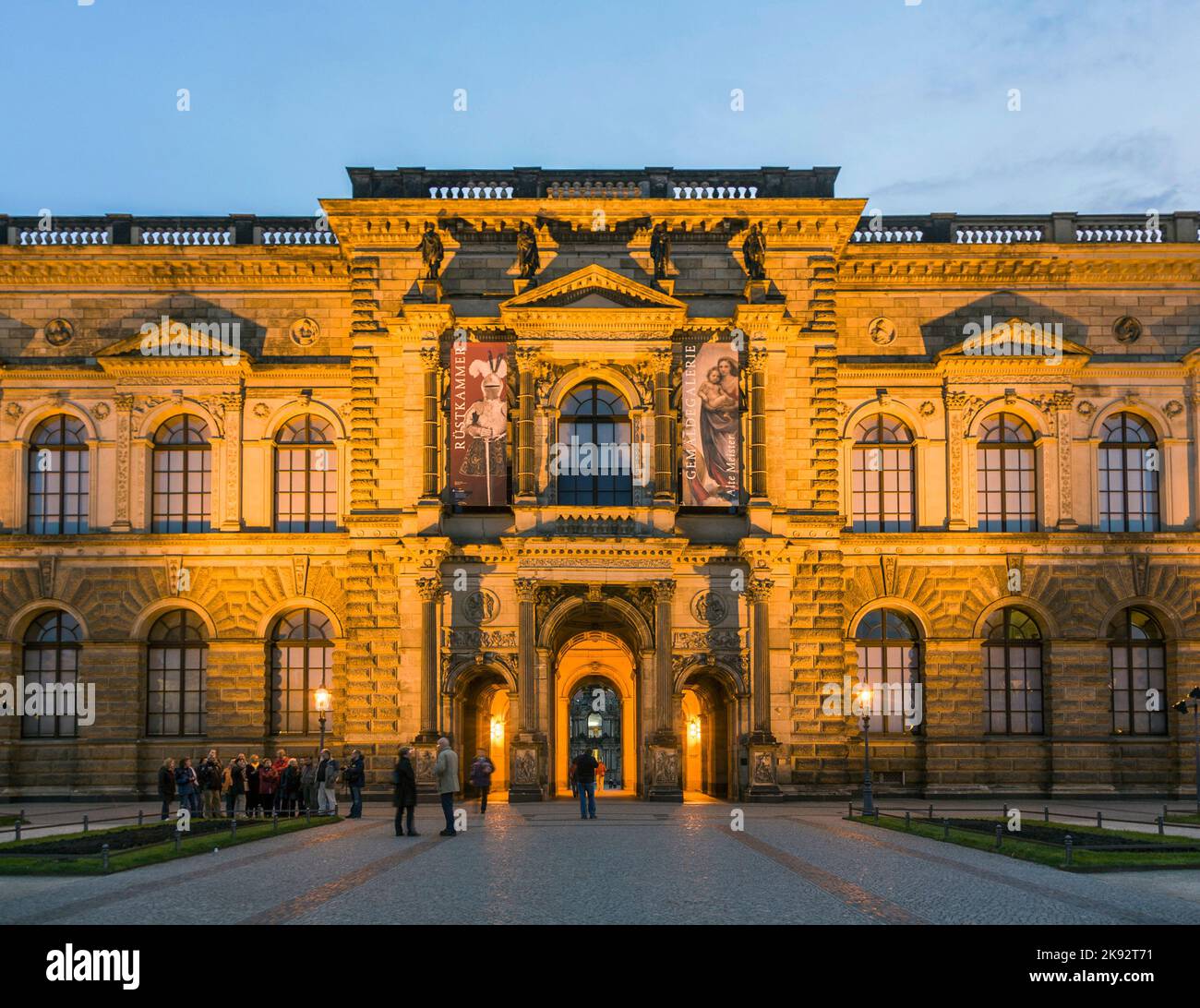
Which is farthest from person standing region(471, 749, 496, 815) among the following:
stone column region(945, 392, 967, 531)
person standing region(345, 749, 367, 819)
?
stone column region(945, 392, 967, 531)

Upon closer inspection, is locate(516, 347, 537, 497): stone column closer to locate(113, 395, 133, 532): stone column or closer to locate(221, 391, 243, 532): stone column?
locate(221, 391, 243, 532): stone column

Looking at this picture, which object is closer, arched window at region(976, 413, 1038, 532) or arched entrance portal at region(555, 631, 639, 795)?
arched window at region(976, 413, 1038, 532)

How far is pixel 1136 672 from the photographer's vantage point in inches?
1734

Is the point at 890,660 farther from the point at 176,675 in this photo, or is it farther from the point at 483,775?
the point at 176,675

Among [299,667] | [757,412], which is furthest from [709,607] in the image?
[299,667]

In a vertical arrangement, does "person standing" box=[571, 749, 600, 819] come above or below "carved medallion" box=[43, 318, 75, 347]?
below

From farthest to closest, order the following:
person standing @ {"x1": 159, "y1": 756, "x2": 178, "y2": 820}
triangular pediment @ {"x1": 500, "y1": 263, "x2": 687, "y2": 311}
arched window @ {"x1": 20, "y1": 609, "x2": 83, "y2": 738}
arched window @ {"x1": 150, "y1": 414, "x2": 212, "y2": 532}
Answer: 1. arched window @ {"x1": 150, "y1": 414, "x2": 212, "y2": 532}
2. arched window @ {"x1": 20, "y1": 609, "x2": 83, "y2": 738}
3. triangular pediment @ {"x1": 500, "y1": 263, "x2": 687, "y2": 311}
4. person standing @ {"x1": 159, "y1": 756, "x2": 178, "y2": 820}

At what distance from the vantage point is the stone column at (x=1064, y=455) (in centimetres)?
4388

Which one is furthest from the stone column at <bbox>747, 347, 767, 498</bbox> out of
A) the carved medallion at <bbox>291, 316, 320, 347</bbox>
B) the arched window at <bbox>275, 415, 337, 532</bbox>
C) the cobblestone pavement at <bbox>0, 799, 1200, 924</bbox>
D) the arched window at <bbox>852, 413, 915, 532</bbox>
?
the cobblestone pavement at <bbox>0, 799, 1200, 924</bbox>

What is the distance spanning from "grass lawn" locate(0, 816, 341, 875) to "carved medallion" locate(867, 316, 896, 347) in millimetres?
24430

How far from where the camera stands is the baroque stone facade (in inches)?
1623

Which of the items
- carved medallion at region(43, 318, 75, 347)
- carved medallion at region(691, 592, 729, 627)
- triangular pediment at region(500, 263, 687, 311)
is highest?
triangular pediment at region(500, 263, 687, 311)

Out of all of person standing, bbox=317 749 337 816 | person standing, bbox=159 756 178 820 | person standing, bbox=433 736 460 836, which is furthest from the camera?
person standing, bbox=317 749 337 816
